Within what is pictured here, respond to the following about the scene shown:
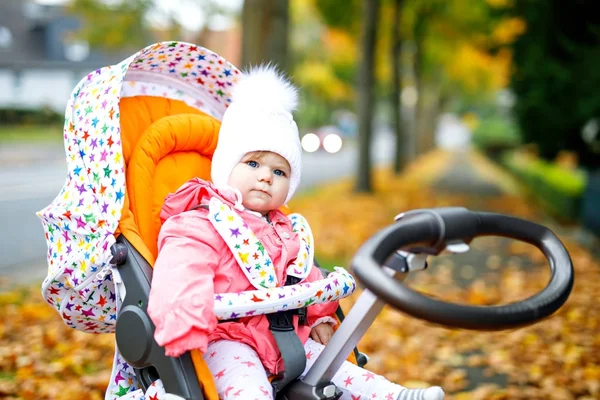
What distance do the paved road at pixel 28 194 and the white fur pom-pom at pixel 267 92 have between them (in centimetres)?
506

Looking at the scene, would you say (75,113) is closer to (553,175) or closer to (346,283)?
(346,283)

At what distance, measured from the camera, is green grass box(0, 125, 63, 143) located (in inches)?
1086

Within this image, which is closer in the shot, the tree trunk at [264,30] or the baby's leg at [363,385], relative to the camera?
the baby's leg at [363,385]

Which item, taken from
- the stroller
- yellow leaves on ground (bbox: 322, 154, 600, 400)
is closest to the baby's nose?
the stroller

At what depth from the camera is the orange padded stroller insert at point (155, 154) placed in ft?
8.20

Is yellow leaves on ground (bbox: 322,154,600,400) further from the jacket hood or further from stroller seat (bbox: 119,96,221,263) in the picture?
stroller seat (bbox: 119,96,221,263)

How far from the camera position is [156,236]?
101 inches

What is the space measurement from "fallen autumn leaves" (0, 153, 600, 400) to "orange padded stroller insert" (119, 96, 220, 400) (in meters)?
1.84

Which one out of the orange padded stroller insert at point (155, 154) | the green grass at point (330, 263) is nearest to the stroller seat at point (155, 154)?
the orange padded stroller insert at point (155, 154)

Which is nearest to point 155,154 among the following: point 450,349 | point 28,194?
point 450,349

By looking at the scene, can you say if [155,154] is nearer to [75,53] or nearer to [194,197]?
[194,197]

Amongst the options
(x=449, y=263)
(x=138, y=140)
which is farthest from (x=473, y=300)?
(x=138, y=140)

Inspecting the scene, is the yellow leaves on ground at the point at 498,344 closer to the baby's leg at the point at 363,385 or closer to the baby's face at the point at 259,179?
the baby's leg at the point at 363,385

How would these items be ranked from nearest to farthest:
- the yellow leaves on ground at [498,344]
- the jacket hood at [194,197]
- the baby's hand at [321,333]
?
the jacket hood at [194,197] → the baby's hand at [321,333] → the yellow leaves on ground at [498,344]
